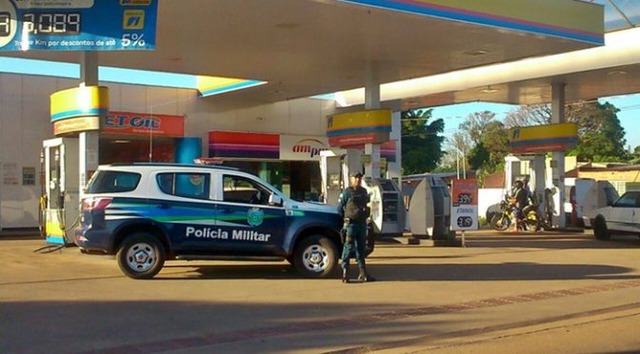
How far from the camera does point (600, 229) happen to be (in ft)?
79.7

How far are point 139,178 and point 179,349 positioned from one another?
18.9 ft

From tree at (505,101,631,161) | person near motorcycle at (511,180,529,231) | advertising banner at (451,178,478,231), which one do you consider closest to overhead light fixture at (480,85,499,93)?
person near motorcycle at (511,180,529,231)

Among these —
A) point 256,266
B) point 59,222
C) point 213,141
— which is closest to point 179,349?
point 256,266

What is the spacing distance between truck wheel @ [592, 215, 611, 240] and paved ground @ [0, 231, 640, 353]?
6.66m

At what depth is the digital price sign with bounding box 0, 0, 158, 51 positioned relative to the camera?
14.6 metres

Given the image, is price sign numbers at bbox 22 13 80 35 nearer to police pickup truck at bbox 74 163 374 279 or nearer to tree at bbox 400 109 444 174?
police pickup truck at bbox 74 163 374 279

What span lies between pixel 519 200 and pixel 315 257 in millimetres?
15460

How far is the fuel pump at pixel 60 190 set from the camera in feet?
63.5

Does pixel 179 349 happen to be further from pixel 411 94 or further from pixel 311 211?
pixel 411 94

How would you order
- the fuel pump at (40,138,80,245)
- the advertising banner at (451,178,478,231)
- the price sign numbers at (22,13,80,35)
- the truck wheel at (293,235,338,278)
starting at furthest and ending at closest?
the advertising banner at (451,178,478,231), the fuel pump at (40,138,80,245), the price sign numbers at (22,13,80,35), the truck wheel at (293,235,338,278)

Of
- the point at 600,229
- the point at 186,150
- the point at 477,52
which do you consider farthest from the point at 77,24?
the point at 600,229

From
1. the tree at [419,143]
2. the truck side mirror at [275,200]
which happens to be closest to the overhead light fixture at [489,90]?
the truck side mirror at [275,200]

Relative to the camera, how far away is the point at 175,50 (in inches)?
824

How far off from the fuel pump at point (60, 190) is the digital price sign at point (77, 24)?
5437 millimetres
